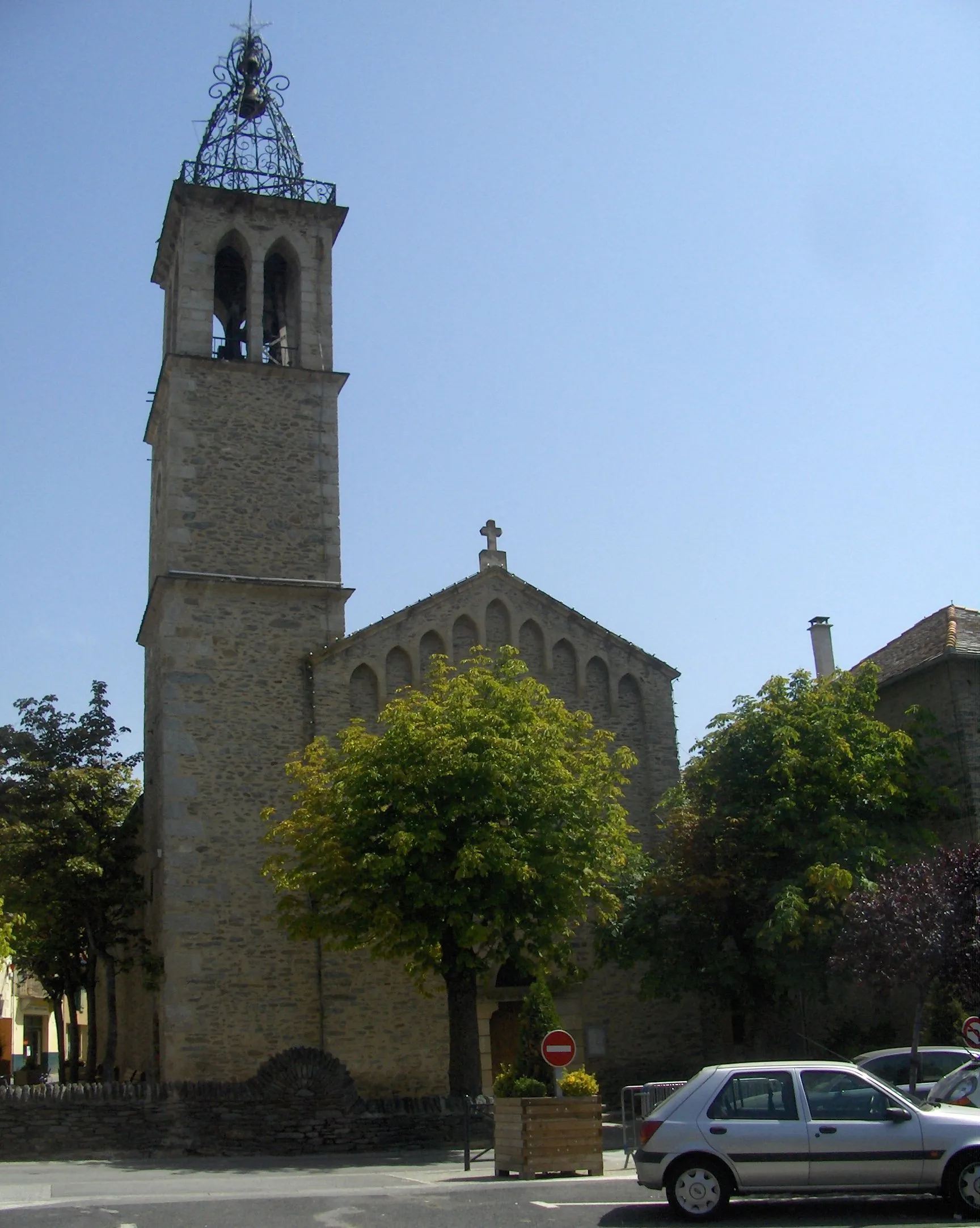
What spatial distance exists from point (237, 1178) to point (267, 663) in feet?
35.3

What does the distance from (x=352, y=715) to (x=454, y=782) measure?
5.12m

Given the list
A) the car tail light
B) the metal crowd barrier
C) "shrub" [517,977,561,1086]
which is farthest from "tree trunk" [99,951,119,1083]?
the car tail light

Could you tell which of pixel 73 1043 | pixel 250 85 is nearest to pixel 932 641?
pixel 250 85

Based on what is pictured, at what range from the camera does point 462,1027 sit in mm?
20891

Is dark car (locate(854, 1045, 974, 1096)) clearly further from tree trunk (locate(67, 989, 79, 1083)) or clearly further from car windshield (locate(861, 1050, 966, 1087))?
tree trunk (locate(67, 989, 79, 1083))

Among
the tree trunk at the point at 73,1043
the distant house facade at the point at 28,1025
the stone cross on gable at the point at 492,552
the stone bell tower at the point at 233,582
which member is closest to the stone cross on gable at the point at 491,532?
the stone cross on gable at the point at 492,552

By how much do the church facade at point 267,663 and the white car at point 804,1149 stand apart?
13059mm

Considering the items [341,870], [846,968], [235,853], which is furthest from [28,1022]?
[846,968]

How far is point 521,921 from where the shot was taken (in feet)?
66.9

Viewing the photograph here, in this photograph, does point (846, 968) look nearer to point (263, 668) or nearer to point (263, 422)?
point (263, 668)

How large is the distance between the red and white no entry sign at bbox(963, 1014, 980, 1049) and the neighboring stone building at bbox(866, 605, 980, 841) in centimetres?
753

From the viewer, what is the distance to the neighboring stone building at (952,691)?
23672mm

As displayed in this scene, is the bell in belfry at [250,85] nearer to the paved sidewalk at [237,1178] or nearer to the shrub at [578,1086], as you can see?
the paved sidewalk at [237,1178]

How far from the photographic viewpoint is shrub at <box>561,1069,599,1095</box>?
51.1ft
